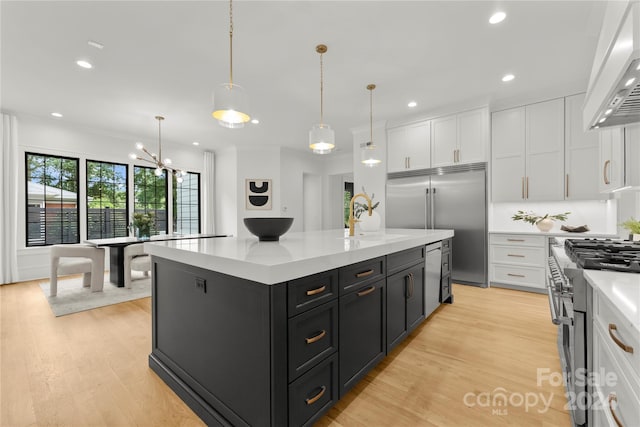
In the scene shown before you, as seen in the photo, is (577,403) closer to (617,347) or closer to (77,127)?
(617,347)

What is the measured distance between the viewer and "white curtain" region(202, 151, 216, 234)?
6.97m

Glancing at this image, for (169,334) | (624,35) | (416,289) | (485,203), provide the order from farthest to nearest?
1. (485,203)
2. (416,289)
3. (169,334)
4. (624,35)

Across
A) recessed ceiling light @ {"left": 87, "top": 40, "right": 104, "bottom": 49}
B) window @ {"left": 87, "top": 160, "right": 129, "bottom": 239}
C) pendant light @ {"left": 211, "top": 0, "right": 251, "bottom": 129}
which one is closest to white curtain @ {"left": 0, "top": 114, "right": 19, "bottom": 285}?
window @ {"left": 87, "top": 160, "right": 129, "bottom": 239}

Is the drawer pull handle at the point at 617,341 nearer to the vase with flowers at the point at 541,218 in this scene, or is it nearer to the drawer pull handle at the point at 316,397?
the drawer pull handle at the point at 316,397

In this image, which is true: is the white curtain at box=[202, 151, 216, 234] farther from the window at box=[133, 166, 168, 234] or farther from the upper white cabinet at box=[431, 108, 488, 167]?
the upper white cabinet at box=[431, 108, 488, 167]

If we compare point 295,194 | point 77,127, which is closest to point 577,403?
point 295,194

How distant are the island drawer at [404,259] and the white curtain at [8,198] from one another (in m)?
5.87

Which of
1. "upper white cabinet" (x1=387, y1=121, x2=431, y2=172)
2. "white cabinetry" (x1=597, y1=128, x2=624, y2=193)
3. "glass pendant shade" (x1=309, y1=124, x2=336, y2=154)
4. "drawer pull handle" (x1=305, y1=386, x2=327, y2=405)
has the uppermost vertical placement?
"upper white cabinet" (x1=387, y1=121, x2=431, y2=172)

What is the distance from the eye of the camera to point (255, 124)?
5.21 meters

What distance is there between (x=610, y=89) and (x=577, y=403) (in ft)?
4.60

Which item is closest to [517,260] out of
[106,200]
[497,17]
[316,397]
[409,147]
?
[409,147]

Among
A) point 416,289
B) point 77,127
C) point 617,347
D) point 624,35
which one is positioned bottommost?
point 416,289

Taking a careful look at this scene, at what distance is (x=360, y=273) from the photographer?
1581 mm

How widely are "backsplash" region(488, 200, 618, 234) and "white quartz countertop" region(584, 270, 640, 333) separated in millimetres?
3286
